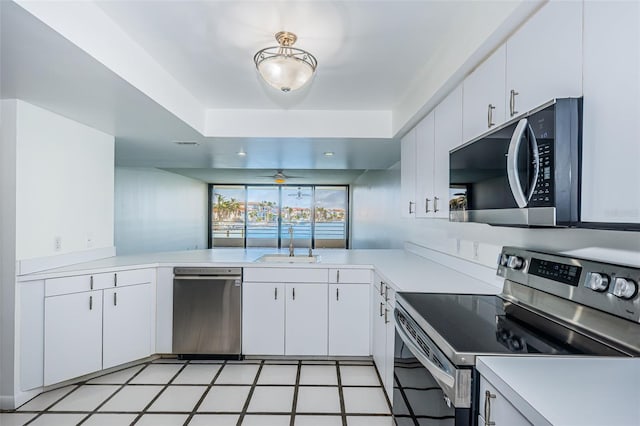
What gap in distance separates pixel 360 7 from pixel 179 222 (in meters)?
7.31

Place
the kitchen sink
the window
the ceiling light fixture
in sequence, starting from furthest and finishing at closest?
the window → the kitchen sink → the ceiling light fixture

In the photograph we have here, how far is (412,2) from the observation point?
5.29 feet

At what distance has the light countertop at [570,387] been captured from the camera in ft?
2.40

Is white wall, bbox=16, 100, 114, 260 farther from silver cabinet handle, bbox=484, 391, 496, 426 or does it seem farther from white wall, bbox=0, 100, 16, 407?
silver cabinet handle, bbox=484, 391, 496, 426

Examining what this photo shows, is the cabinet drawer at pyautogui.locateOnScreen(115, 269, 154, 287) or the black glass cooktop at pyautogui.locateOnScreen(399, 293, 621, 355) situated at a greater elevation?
the black glass cooktop at pyautogui.locateOnScreen(399, 293, 621, 355)

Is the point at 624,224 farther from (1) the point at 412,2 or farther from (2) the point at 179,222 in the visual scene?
(2) the point at 179,222

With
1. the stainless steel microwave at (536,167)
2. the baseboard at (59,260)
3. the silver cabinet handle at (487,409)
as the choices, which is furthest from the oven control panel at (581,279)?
the baseboard at (59,260)

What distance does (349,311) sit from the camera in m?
3.06

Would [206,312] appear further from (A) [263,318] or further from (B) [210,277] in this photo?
(A) [263,318]

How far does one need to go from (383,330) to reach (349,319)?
614 mm

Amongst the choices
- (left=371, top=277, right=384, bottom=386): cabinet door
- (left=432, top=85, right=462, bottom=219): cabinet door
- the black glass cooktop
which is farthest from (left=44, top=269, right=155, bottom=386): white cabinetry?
(left=432, top=85, right=462, bottom=219): cabinet door

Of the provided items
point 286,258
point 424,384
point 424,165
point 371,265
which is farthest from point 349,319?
point 424,384

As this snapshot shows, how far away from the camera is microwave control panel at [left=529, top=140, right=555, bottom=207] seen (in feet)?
3.33

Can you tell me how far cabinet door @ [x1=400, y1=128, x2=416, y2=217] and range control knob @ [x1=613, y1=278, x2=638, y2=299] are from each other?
1.75 m
